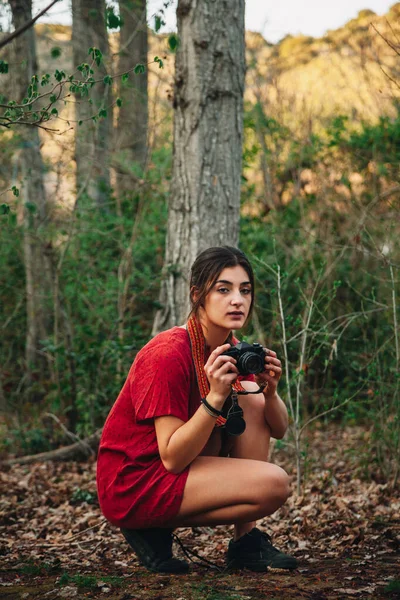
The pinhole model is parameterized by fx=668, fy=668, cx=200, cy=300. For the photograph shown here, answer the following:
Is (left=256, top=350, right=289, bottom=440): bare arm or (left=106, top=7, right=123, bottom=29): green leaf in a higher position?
(left=106, top=7, right=123, bottom=29): green leaf

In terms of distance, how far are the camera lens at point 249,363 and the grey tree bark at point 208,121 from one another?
6.77 ft

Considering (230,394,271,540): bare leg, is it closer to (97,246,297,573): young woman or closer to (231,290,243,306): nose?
(97,246,297,573): young woman

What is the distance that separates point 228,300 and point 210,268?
167 mm

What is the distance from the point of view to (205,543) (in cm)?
381

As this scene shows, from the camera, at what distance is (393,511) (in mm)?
4090

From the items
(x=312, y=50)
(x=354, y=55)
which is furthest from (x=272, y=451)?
(x=312, y=50)

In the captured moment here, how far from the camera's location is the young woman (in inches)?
108

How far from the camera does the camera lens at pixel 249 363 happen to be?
276 cm

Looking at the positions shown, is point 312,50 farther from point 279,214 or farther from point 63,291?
point 63,291

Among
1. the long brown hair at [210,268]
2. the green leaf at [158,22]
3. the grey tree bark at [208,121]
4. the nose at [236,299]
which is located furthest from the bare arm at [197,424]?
the green leaf at [158,22]

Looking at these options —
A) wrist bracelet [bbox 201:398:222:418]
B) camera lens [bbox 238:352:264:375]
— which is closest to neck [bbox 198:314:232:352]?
camera lens [bbox 238:352:264:375]

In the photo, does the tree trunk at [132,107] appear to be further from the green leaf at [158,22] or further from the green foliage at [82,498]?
the green foliage at [82,498]

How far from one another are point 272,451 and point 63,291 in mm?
2824

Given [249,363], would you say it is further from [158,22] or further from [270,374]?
[158,22]
